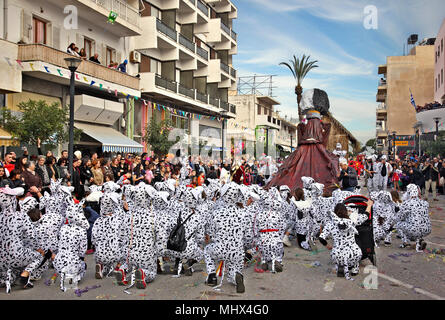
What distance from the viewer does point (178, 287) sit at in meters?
6.64

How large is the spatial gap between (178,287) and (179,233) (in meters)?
0.85

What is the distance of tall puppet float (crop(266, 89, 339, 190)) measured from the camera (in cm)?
1388

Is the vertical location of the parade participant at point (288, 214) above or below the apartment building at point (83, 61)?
below

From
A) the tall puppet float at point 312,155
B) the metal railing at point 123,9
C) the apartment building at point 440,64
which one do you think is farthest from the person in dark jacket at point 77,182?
the apartment building at point 440,64

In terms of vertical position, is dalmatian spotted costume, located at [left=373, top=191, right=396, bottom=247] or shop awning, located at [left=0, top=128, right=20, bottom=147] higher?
shop awning, located at [left=0, top=128, right=20, bottom=147]

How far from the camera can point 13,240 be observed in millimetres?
6359

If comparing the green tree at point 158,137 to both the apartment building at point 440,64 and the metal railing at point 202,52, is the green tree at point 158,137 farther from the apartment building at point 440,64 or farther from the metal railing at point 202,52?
the apartment building at point 440,64

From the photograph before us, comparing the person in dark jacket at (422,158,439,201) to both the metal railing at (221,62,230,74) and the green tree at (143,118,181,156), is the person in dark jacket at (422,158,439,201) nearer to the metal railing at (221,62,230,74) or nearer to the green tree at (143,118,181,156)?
the green tree at (143,118,181,156)

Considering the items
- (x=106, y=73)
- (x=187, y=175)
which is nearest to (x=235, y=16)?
(x=106, y=73)

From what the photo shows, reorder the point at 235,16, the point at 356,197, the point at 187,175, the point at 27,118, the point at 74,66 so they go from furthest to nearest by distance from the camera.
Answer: the point at 235,16 → the point at 187,175 → the point at 27,118 → the point at 74,66 → the point at 356,197

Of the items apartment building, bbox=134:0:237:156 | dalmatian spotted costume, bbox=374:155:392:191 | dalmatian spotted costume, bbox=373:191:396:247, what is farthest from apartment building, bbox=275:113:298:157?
dalmatian spotted costume, bbox=373:191:396:247

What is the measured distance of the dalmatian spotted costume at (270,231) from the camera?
299 inches

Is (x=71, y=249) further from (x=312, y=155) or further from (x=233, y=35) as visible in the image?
(x=233, y=35)
